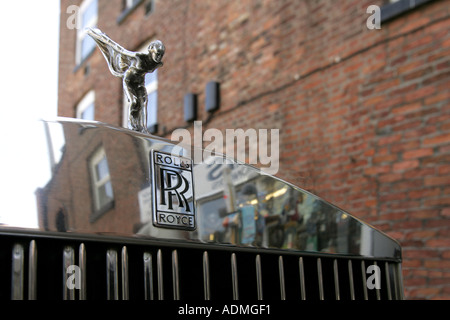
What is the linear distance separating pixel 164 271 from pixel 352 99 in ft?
10.9

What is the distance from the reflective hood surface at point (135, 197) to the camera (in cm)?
92

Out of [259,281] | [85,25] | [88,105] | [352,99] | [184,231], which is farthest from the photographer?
[85,25]

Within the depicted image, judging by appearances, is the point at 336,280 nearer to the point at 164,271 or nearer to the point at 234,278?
the point at 234,278

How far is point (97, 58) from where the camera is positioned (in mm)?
8250

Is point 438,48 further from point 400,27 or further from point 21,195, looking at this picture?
point 21,195

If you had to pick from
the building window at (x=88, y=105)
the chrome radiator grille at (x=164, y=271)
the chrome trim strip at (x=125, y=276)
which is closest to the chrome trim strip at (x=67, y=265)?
the chrome radiator grille at (x=164, y=271)

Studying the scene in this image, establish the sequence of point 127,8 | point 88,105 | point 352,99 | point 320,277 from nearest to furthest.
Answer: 1. point 320,277
2. point 352,99
3. point 127,8
4. point 88,105

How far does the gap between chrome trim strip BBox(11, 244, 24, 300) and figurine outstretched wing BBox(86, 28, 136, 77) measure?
64 cm

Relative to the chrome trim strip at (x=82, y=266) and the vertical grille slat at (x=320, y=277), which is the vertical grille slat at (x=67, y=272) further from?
the vertical grille slat at (x=320, y=277)

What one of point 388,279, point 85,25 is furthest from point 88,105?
point 388,279

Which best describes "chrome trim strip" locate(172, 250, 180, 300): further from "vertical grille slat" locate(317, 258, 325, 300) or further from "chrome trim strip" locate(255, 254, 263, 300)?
"vertical grille slat" locate(317, 258, 325, 300)

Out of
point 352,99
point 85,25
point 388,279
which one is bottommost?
point 388,279

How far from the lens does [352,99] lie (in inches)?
161
